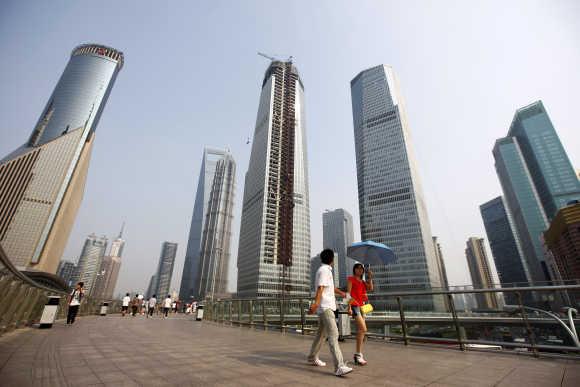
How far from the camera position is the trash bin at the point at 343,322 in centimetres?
770

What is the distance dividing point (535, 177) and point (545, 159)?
9195 millimetres

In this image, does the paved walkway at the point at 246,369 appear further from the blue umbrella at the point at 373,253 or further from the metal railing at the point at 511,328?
the blue umbrella at the point at 373,253

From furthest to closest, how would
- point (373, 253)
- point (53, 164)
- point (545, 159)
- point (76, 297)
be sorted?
point (545, 159)
point (53, 164)
point (76, 297)
point (373, 253)

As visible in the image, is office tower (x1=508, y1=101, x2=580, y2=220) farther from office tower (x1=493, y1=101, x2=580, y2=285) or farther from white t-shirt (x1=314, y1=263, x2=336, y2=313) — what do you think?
white t-shirt (x1=314, y1=263, x2=336, y2=313)

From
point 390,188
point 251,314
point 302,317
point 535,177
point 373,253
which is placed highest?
point 535,177

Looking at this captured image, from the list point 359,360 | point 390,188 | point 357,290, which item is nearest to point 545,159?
point 390,188

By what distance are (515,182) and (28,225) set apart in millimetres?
193503

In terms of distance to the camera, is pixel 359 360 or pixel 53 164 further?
pixel 53 164

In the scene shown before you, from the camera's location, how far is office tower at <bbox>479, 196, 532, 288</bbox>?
135 metres

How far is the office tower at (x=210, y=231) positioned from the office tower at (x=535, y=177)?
524 feet

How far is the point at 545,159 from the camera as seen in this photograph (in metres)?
107

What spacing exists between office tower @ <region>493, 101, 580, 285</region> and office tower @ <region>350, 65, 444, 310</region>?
42.2 meters

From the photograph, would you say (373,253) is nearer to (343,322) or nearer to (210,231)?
(343,322)

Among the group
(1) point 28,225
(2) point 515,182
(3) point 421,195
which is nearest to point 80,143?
(1) point 28,225
